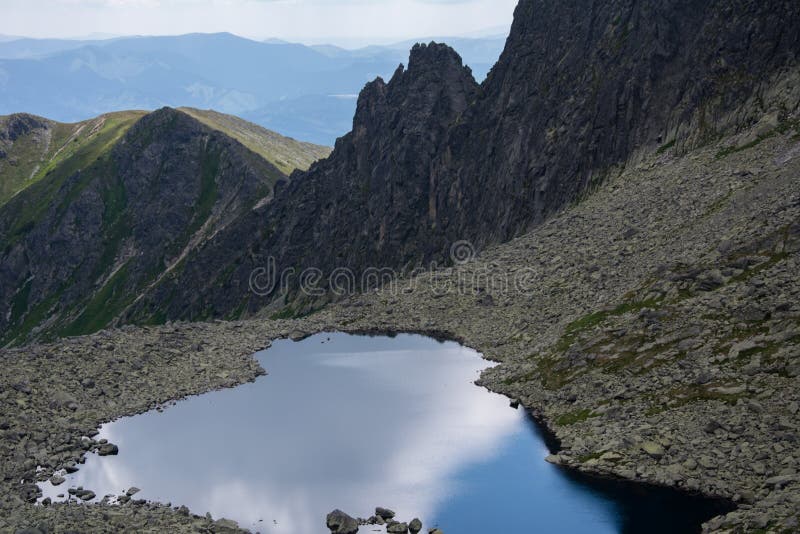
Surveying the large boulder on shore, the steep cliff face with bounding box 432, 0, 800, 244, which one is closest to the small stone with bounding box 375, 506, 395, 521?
the large boulder on shore

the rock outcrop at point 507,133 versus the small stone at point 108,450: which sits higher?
the rock outcrop at point 507,133

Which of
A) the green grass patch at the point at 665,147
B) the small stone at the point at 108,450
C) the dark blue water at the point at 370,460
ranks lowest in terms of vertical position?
the small stone at the point at 108,450

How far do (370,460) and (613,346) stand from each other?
2313cm

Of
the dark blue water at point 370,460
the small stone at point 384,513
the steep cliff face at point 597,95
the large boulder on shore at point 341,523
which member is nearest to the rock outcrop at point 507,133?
the steep cliff face at point 597,95

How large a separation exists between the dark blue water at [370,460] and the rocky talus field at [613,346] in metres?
2.36

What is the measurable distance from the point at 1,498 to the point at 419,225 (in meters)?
92.8

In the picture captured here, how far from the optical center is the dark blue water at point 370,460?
50812 mm

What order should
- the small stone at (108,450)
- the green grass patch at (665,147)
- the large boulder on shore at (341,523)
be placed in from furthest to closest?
1. the green grass patch at (665,147)
2. the small stone at (108,450)
3. the large boulder on shore at (341,523)

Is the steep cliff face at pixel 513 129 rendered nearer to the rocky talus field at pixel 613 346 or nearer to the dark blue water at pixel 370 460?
the rocky talus field at pixel 613 346

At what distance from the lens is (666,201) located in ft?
281

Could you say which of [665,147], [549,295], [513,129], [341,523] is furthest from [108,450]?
[513,129]

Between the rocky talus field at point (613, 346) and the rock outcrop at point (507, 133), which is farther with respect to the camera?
the rock outcrop at point (507, 133)

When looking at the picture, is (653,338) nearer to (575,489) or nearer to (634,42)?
(575,489)

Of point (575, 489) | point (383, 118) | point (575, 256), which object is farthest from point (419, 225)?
point (575, 489)
